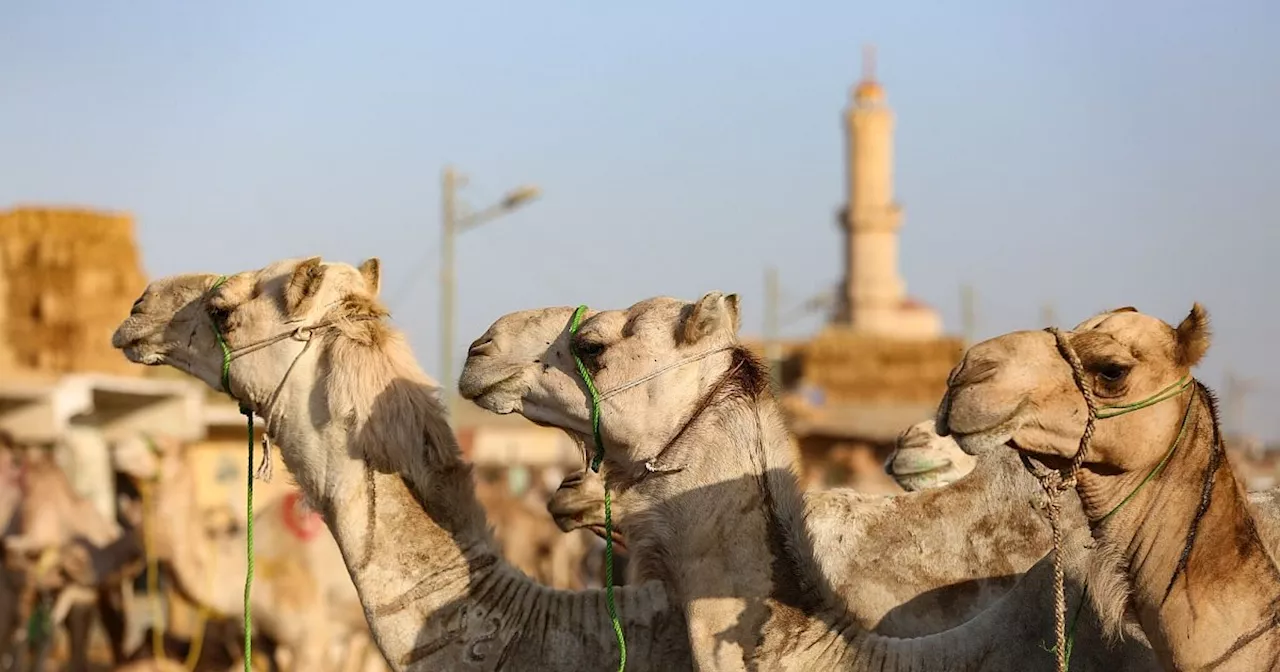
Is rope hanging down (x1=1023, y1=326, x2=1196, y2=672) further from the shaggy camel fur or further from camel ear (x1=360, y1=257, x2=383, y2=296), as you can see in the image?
camel ear (x1=360, y1=257, x2=383, y2=296)

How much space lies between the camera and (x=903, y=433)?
7.46 meters

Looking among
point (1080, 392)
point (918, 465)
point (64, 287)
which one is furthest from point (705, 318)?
point (64, 287)

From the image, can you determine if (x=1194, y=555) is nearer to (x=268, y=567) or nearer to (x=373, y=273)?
(x=373, y=273)

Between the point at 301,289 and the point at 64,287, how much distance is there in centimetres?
1972

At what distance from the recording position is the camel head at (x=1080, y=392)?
4340 millimetres

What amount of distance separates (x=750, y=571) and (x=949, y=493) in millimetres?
1483

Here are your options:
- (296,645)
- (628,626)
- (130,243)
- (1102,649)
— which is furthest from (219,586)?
(130,243)

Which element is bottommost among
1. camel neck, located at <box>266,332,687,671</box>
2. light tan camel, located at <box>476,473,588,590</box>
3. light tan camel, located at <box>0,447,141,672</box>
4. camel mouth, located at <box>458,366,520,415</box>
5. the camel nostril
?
light tan camel, located at <box>476,473,588,590</box>

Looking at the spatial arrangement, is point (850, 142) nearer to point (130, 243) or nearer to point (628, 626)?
point (130, 243)

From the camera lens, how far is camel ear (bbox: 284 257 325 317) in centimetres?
595

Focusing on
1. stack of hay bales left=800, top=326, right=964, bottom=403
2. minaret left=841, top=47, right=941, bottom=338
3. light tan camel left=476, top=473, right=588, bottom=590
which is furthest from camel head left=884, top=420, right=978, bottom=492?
minaret left=841, top=47, right=941, bottom=338

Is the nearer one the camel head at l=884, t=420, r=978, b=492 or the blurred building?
the camel head at l=884, t=420, r=978, b=492

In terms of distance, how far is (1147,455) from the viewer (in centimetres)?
448

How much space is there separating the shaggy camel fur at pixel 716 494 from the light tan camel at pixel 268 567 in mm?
6637
